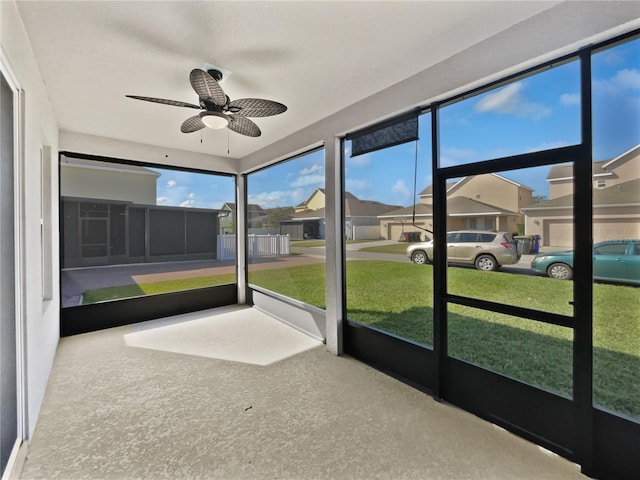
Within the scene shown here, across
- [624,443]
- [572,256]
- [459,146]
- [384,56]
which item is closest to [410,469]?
[624,443]

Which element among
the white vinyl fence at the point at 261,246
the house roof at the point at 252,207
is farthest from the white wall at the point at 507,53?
the house roof at the point at 252,207

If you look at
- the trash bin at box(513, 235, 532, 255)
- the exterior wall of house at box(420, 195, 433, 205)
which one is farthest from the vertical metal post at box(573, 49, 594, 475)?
the exterior wall of house at box(420, 195, 433, 205)

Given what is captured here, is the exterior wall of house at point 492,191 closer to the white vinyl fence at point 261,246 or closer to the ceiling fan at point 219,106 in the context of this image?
the ceiling fan at point 219,106

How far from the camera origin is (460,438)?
192 centimetres

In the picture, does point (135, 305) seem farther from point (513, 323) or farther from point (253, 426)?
point (513, 323)

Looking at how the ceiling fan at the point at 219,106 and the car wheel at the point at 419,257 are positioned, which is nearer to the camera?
the ceiling fan at the point at 219,106

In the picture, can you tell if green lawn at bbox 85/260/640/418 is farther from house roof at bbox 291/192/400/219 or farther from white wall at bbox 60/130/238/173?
white wall at bbox 60/130/238/173

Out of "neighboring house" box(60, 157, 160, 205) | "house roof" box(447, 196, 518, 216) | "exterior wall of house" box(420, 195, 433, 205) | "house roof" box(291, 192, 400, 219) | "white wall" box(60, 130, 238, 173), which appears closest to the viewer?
"house roof" box(447, 196, 518, 216)

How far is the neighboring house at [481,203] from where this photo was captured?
209 cm

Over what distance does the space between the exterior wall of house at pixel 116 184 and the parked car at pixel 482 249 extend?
287 inches

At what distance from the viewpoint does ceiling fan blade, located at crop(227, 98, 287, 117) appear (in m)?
2.21

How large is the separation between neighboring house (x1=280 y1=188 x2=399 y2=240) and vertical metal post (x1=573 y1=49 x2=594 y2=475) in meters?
1.44

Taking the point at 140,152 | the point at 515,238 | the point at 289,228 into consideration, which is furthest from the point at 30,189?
the point at 515,238

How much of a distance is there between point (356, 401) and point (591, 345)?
1.66 m
